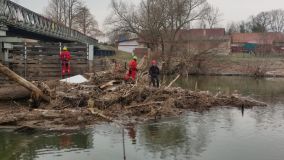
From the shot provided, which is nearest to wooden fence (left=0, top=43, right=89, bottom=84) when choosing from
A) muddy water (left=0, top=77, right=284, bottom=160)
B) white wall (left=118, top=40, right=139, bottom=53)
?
muddy water (left=0, top=77, right=284, bottom=160)

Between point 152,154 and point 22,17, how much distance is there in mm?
23155

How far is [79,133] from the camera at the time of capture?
614 inches

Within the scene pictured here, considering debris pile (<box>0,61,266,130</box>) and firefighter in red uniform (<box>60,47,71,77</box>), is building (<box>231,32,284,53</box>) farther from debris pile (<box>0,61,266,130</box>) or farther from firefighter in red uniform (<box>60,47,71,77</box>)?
debris pile (<box>0,61,266,130</box>)

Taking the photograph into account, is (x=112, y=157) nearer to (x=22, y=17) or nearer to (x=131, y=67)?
(x=131, y=67)

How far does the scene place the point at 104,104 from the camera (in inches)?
738

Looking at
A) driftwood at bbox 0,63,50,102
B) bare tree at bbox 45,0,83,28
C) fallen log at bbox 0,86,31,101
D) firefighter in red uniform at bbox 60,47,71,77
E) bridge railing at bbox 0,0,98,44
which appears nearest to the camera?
driftwood at bbox 0,63,50,102

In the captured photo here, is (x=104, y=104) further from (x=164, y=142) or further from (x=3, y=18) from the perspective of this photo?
(x=3, y=18)

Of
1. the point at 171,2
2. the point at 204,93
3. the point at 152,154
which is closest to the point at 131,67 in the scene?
the point at 204,93

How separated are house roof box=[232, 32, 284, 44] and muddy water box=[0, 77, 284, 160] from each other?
62.3 meters

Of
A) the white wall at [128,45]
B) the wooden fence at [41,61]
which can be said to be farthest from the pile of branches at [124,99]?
the white wall at [128,45]

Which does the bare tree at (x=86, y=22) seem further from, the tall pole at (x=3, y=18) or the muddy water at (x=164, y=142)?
the muddy water at (x=164, y=142)

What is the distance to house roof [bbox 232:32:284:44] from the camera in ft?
257

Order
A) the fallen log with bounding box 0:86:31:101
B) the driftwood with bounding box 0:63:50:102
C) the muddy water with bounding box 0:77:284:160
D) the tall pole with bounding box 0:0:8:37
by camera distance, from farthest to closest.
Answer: the tall pole with bounding box 0:0:8:37 → the fallen log with bounding box 0:86:31:101 → the driftwood with bounding box 0:63:50:102 → the muddy water with bounding box 0:77:284:160

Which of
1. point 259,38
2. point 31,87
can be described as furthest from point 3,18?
point 259,38
